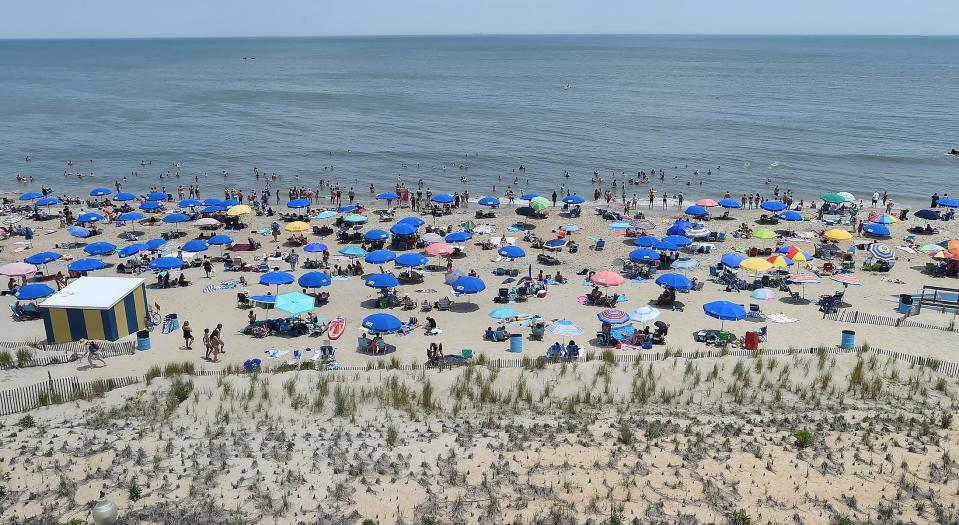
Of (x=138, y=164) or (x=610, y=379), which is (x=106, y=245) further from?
(x=138, y=164)

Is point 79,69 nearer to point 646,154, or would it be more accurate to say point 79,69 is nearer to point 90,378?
point 646,154

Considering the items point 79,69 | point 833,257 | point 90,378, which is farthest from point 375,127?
point 79,69

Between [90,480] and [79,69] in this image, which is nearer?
[90,480]

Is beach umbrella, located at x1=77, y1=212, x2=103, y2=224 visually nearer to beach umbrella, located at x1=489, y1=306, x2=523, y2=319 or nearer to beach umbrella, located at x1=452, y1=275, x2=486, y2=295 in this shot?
beach umbrella, located at x1=452, y1=275, x2=486, y2=295

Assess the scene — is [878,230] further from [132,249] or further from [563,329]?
[132,249]

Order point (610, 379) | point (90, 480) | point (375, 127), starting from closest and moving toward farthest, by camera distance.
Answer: point (90, 480)
point (610, 379)
point (375, 127)

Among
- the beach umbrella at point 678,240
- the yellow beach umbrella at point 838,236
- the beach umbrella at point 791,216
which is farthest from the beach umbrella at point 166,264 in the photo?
the beach umbrella at point 791,216

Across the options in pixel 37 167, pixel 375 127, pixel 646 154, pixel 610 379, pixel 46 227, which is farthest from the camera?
pixel 375 127
